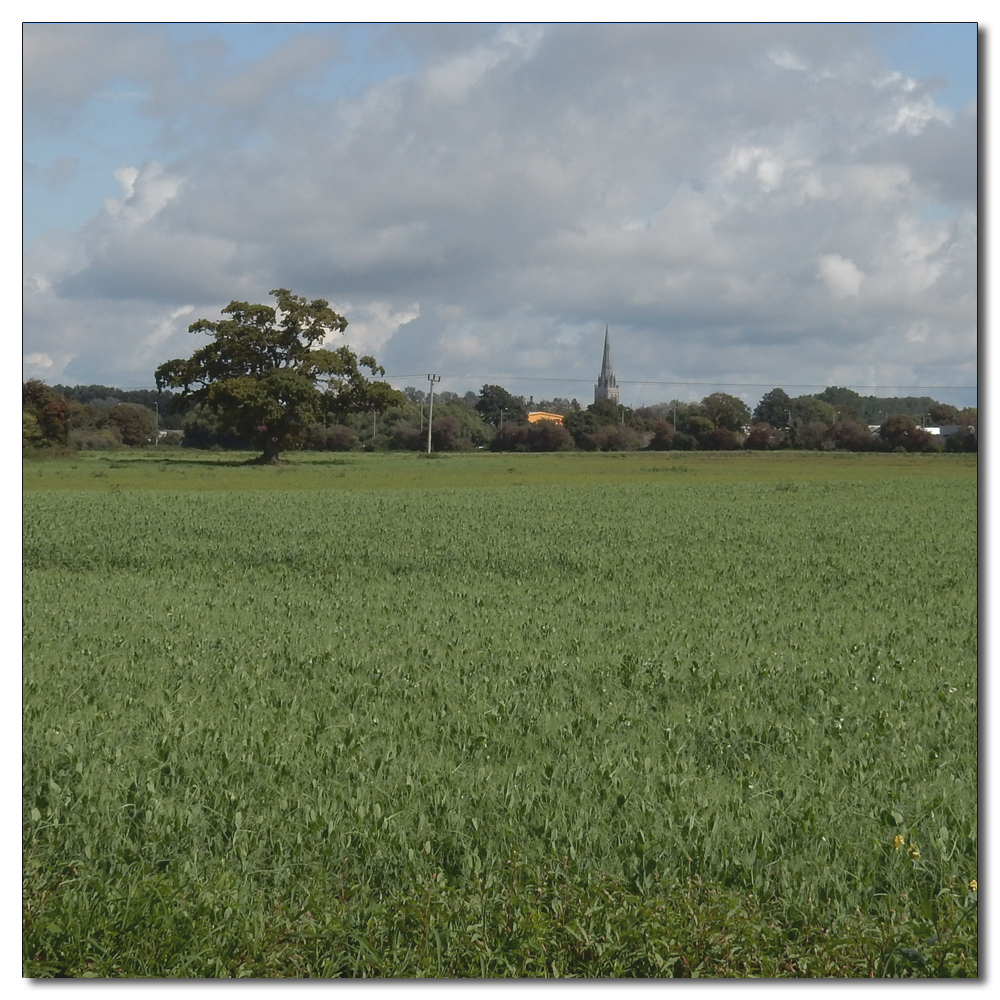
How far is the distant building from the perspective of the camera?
26178 millimetres

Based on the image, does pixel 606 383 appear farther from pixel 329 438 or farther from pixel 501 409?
pixel 329 438

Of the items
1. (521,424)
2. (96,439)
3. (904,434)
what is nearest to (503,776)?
(904,434)

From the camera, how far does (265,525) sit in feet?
80.5

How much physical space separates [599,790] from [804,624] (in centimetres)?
658

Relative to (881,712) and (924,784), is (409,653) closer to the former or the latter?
(881,712)

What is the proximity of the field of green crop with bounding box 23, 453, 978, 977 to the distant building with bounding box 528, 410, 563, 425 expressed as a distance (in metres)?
10.7

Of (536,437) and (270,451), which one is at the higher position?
(536,437)

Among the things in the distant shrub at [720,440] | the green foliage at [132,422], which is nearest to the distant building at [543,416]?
the distant shrub at [720,440]

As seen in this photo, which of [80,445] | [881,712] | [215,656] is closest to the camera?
[881,712]

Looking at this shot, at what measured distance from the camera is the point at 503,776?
621 centimetres

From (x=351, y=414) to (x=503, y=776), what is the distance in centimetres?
3159

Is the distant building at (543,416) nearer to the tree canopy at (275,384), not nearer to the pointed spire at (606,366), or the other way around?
the tree canopy at (275,384)

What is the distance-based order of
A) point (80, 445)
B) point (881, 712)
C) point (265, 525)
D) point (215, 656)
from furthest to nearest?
point (265, 525), point (80, 445), point (215, 656), point (881, 712)
